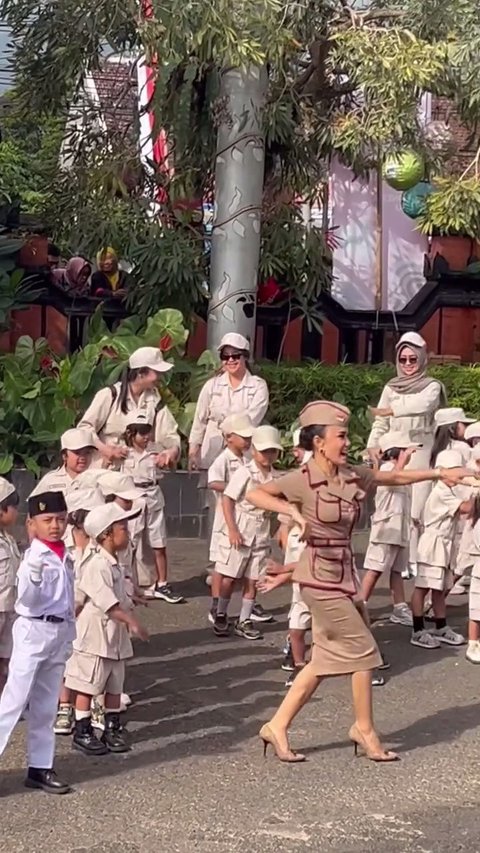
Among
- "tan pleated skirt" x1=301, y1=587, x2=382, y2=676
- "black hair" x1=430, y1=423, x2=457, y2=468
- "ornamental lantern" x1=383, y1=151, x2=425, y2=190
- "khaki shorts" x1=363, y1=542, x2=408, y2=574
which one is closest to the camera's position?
"tan pleated skirt" x1=301, y1=587, x2=382, y2=676

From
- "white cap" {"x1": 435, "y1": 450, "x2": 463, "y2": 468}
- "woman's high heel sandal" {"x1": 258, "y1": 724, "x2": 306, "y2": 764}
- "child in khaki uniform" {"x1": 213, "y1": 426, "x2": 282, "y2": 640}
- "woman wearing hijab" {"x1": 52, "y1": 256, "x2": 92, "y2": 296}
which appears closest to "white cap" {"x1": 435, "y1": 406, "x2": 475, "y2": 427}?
"white cap" {"x1": 435, "y1": 450, "x2": 463, "y2": 468}

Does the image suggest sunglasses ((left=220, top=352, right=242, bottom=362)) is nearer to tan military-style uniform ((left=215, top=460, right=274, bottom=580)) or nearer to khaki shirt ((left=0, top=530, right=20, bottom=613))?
tan military-style uniform ((left=215, top=460, right=274, bottom=580))

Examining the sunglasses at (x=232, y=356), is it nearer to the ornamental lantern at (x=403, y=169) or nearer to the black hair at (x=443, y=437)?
the black hair at (x=443, y=437)

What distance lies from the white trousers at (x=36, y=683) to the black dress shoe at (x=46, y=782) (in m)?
0.03

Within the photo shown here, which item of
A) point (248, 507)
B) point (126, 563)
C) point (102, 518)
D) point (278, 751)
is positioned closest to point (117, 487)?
point (102, 518)

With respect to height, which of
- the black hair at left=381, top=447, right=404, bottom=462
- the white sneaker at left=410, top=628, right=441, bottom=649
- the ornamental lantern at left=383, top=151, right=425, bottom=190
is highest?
the ornamental lantern at left=383, top=151, right=425, bottom=190

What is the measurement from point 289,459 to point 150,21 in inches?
141

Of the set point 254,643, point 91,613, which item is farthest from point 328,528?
point 254,643

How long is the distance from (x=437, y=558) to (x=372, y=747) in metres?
2.11

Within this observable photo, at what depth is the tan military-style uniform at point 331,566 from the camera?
593 centimetres

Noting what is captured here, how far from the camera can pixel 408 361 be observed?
864cm

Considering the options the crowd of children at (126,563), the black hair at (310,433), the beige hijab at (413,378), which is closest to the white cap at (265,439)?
the crowd of children at (126,563)

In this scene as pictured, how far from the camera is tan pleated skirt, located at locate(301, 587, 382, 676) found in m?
5.91

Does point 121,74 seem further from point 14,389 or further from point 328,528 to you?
point 328,528
